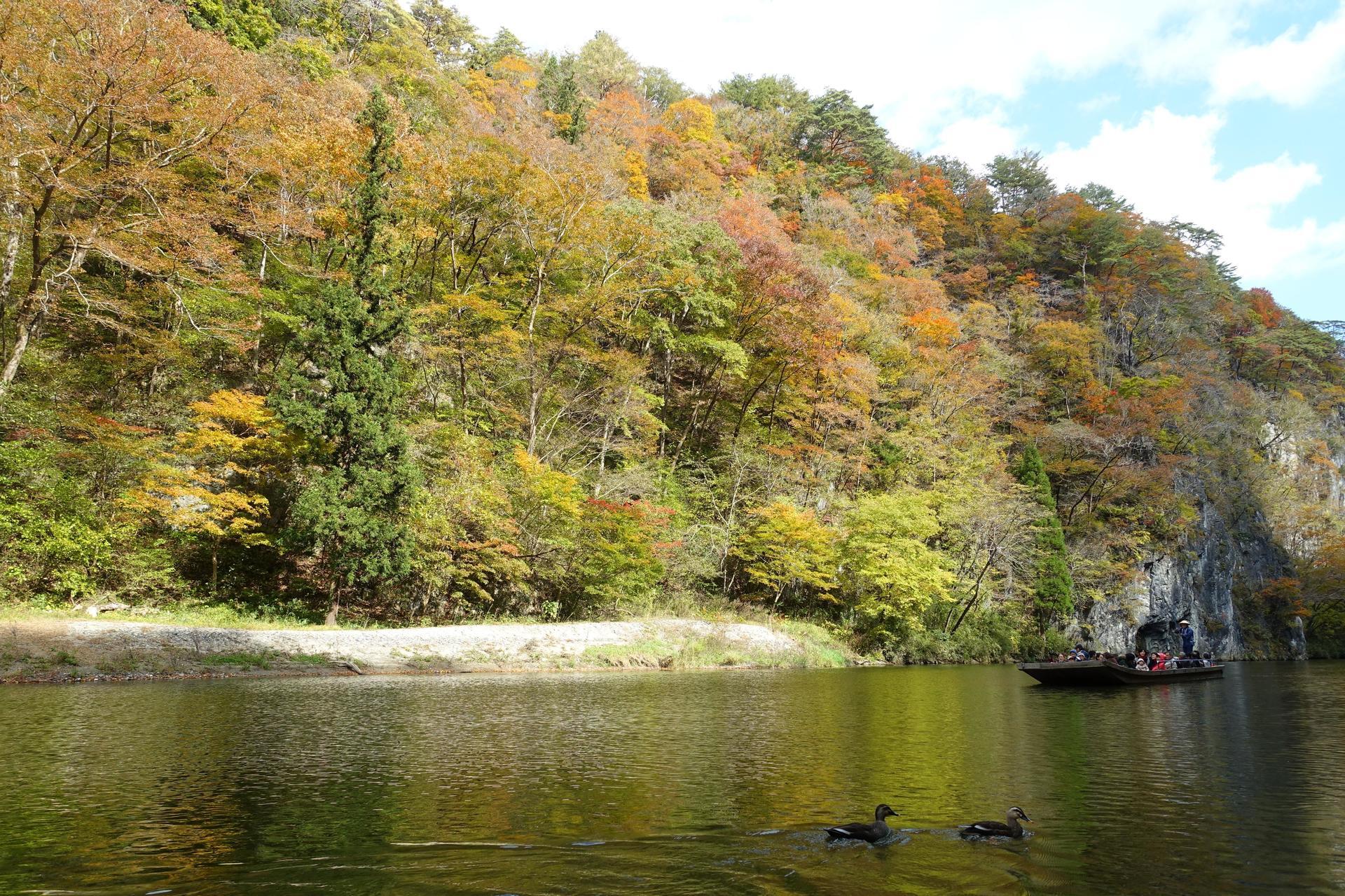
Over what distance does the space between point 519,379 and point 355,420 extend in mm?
7478

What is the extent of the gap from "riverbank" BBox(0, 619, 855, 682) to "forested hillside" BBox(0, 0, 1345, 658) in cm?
250

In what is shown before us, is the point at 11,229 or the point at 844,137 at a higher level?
the point at 844,137

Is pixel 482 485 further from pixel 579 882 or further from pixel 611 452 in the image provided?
pixel 579 882

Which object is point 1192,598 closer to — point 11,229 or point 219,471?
point 219,471

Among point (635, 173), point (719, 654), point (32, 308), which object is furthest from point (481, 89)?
point (719, 654)

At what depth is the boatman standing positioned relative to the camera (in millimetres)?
32844

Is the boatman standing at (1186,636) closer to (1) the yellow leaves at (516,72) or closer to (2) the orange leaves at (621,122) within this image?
(2) the orange leaves at (621,122)

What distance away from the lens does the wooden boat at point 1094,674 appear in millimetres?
21438

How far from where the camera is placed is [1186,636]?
3381 centimetres

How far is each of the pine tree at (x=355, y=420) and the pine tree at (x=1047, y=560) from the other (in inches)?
1090

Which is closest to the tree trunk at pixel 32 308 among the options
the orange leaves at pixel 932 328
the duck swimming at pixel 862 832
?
the duck swimming at pixel 862 832

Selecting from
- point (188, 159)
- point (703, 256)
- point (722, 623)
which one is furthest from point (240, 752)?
point (703, 256)

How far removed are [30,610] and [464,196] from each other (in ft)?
58.2

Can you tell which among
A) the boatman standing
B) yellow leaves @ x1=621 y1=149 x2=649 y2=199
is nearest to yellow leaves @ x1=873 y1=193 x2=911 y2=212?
yellow leaves @ x1=621 y1=149 x2=649 y2=199
